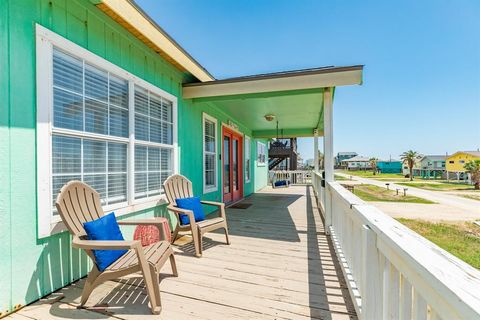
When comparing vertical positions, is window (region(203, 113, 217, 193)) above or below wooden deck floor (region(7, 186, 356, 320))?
above

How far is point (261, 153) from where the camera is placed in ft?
36.8

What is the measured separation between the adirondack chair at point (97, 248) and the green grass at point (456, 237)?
5.79m

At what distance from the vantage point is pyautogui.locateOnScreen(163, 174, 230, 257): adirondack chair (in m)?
2.83

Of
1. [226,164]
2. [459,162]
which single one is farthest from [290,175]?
[459,162]

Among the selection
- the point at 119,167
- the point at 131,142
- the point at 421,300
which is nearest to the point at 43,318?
the point at 119,167

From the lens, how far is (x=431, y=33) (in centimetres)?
852

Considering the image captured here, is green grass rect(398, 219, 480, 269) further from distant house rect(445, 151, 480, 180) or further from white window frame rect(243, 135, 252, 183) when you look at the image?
distant house rect(445, 151, 480, 180)

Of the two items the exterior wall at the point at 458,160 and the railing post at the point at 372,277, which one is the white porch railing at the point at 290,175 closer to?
the railing post at the point at 372,277

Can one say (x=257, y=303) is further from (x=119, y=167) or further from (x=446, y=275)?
(x=119, y=167)

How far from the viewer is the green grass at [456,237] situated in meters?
5.07

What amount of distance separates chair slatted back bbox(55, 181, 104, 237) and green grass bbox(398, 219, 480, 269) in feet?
21.0

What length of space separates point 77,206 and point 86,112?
97cm

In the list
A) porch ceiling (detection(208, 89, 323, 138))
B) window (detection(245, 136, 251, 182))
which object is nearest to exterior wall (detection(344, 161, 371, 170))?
window (detection(245, 136, 251, 182))

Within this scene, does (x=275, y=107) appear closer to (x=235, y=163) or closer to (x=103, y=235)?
(x=235, y=163)
